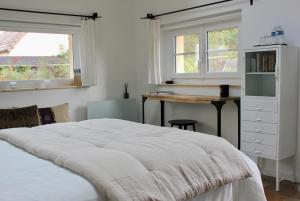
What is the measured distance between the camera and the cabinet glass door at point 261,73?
3.24 metres

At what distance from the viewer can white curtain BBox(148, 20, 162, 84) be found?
4.63m

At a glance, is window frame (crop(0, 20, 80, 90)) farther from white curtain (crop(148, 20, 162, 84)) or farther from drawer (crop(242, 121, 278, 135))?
drawer (crop(242, 121, 278, 135))

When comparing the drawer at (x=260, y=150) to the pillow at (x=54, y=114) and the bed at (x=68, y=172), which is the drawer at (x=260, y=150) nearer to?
the bed at (x=68, y=172)

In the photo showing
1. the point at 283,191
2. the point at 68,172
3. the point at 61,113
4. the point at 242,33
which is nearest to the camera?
the point at 68,172

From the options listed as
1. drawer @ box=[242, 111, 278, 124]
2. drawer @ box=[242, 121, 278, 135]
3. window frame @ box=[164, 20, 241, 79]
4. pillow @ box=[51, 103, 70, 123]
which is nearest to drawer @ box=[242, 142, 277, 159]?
drawer @ box=[242, 121, 278, 135]

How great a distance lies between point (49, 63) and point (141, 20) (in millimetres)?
1531

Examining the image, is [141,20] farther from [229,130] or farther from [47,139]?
[47,139]

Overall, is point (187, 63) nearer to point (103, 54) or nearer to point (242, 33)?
point (242, 33)

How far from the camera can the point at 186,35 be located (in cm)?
452

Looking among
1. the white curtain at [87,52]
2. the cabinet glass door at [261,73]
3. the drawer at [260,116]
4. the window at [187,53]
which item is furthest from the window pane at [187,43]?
the drawer at [260,116]

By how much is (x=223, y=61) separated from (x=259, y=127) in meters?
1.14

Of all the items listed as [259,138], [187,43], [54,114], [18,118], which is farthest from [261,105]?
[18,118]

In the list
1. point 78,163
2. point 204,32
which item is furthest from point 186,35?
point 78,163

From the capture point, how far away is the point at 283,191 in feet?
10.4
